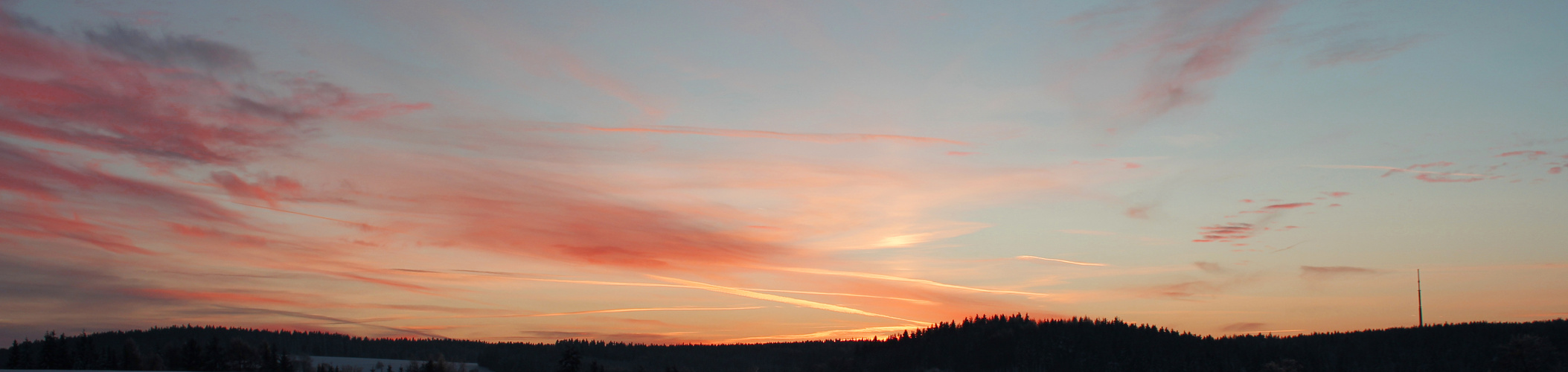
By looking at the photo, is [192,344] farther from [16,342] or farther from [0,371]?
[0,371]

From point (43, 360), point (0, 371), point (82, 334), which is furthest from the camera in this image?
point (82, 334)

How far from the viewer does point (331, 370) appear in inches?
7840

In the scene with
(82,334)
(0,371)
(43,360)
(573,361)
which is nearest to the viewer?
(0,371)

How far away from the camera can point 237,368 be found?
640 feet

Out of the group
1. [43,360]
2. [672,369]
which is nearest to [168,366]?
[43,360]

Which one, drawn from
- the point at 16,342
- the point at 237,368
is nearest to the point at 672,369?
the point at 237,368

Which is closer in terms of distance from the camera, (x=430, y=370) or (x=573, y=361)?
(x=573, y=361)

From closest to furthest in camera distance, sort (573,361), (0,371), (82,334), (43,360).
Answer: (0,371) → (573,361) → (43,360) → (82,334)

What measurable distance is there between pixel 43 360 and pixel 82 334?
12644 mm

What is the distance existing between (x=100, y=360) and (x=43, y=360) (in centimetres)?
1617

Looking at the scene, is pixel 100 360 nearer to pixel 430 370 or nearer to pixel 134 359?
pixel 134 359

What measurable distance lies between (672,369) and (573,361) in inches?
1011

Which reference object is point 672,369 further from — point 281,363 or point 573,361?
point 281,363

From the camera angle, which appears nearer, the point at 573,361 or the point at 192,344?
the point at 573,361
